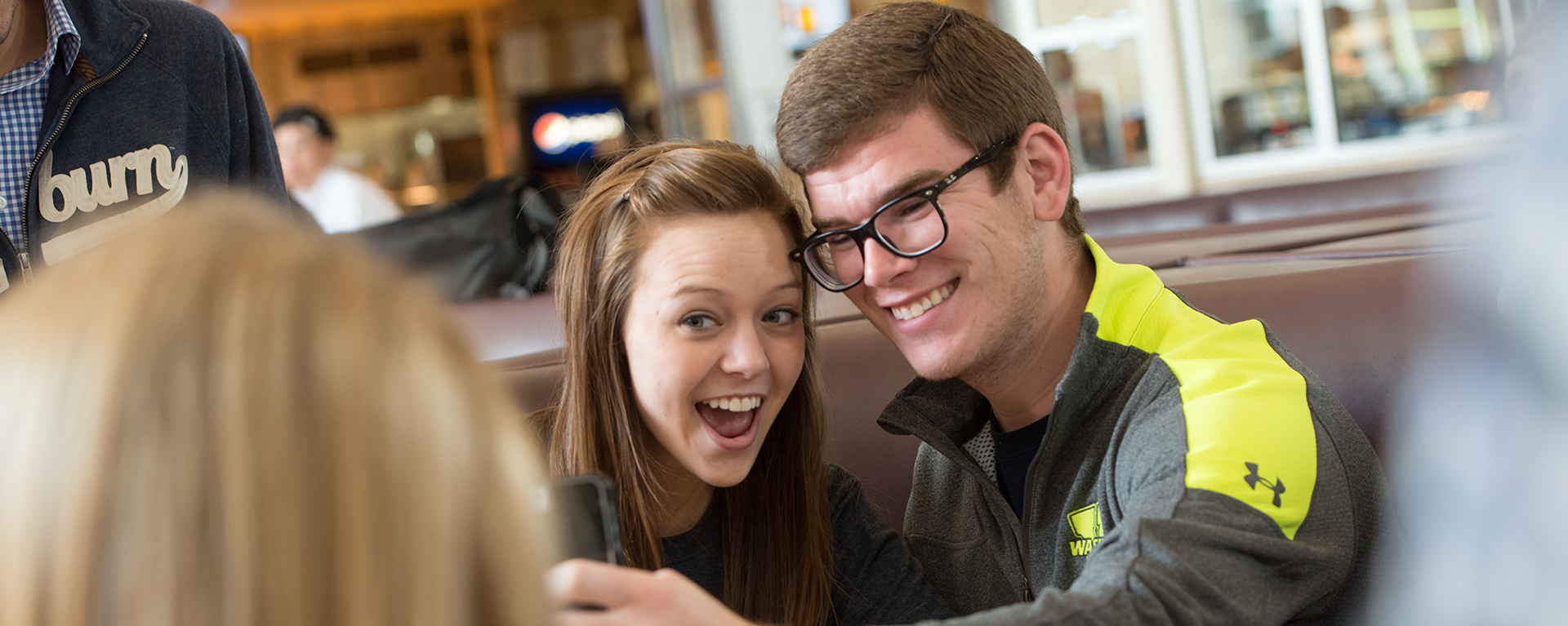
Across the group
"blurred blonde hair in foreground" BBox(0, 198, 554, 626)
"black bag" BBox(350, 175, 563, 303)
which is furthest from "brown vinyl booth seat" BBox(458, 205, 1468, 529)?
"blurred blonde hair in foreground" BBox(0, 198, 554, 626)

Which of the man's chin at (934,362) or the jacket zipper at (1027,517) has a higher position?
the man's chin at (934,362)

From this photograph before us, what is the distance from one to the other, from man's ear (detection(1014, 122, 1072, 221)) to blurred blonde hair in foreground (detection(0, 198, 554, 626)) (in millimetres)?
1048

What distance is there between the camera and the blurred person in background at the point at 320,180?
4.99m

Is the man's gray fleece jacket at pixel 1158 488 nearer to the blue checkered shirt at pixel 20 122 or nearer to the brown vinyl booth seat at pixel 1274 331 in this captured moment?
the brown vinyl booth seat at pixel 1274 331

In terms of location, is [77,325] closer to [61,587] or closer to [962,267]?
[61,587]

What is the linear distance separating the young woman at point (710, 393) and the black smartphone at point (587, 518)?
521 mm

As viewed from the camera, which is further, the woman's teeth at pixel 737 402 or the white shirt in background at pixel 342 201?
the white shirt in background at pixel 342 201

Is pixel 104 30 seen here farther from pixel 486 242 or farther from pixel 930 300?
pixel 486 242

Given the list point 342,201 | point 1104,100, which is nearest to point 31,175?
point 342,201

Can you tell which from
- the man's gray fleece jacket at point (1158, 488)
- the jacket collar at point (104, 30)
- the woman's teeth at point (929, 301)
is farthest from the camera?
the jacket collar at point (104, 30)

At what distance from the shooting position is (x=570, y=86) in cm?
1250

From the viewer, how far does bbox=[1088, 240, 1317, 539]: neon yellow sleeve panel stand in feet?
3.18

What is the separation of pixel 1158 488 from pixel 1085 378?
254 millimetres

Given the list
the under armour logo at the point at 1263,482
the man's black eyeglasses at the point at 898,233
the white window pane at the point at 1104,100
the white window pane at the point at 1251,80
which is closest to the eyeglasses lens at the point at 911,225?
the man's black eyeglasses at the point at 898,233
